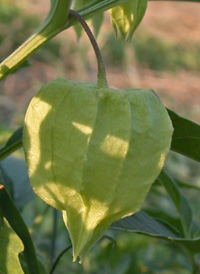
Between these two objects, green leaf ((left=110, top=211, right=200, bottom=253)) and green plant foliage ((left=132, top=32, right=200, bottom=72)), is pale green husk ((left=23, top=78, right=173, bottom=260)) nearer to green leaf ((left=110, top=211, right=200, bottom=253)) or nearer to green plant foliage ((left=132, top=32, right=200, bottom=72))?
green leaf ((left=110, top=211, right=200, bottom=253))

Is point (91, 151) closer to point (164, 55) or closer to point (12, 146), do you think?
point (12, 146)

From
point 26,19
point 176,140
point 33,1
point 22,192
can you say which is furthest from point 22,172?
point 33,1

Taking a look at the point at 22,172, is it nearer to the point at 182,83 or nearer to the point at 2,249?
the point at 2,249

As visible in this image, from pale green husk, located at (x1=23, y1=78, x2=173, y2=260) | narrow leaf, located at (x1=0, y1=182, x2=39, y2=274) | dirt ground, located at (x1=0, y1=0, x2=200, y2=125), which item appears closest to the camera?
pale green husk, located at (x1=23, y1=78, x2=173, y2=260)

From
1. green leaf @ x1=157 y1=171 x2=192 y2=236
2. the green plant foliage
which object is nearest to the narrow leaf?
green leaf @ x1=157 y1=171 x2=192 y2=236

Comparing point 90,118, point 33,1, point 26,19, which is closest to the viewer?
point 90,118

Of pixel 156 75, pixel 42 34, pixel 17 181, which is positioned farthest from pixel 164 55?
pixel 42 34

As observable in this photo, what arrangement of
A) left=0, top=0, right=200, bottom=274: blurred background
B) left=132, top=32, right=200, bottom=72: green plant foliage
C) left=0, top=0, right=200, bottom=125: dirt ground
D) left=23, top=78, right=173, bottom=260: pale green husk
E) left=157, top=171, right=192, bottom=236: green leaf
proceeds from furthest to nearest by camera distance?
left=132, top=32, right=200, bottom=72: green plant foliage → left=0, top=0, right=200, bottom=125: dirt ground → left=0, top=0, right=200, bottom=274: blurred background → left=157, top=171, right=192, bottom=236: green leaf → left=23, top=78, right=173, bottom=260: pale green husk
